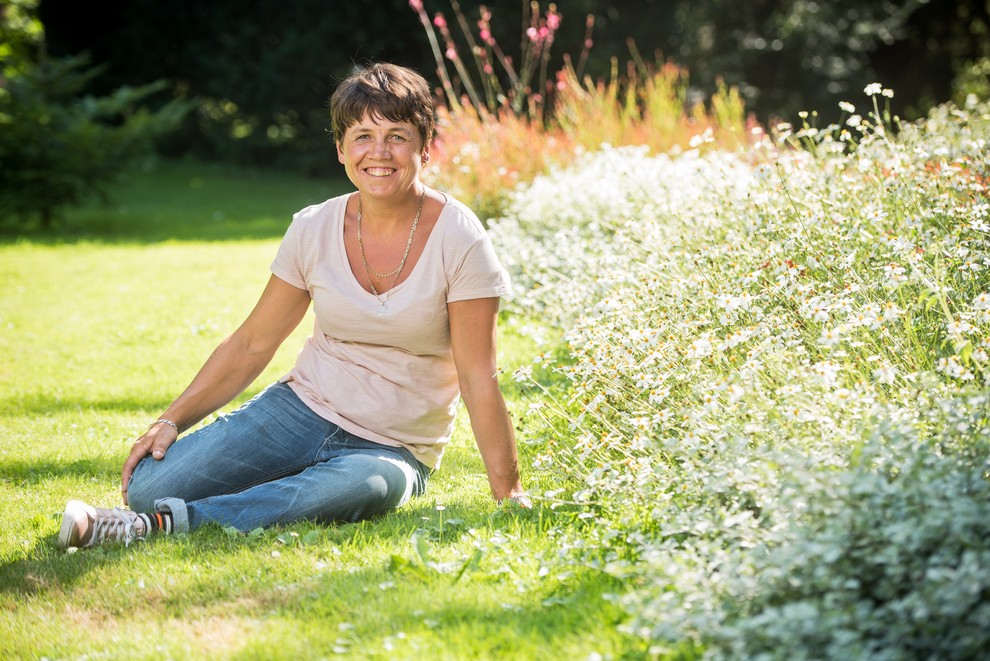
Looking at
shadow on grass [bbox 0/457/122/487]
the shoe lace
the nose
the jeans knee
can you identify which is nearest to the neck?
the nose

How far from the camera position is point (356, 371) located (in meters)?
3.15

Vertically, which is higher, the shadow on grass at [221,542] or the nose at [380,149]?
the nose at [380,149]

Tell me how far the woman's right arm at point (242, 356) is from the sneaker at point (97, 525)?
0.26 metres

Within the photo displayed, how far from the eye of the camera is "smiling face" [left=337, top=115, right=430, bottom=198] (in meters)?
2.98

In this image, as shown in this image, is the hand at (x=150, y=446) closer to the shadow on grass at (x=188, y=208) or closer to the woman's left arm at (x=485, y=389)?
the woman's left arm at (x=485, y=389)

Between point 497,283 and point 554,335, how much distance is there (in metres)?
2.25

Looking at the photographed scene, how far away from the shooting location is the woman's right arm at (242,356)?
317cm

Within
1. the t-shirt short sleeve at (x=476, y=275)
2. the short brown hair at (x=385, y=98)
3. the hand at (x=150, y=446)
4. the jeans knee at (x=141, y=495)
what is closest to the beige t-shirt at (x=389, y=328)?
the t-shirt short sleeve at (x=476, y=275)

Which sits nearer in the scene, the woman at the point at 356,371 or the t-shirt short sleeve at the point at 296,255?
the woman at the point at 356,371

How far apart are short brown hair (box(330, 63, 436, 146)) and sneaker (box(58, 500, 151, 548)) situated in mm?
1332

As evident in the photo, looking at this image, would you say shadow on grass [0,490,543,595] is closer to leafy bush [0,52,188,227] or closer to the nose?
the nose

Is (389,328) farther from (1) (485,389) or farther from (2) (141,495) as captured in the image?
(2) (141,495)

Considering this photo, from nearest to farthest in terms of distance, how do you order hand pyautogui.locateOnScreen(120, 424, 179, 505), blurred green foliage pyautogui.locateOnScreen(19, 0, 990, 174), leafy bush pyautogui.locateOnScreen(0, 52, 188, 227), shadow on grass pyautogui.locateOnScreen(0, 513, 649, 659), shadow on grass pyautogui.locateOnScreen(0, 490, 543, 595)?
shadow on grass pyautogui.locateOnScreen(0, 513, 649, 659) < shadow on grass pyautogui.locateOnScreen(0, 490, 543, 595) < hand pyautogui.locateOnScreen(120, 424, 179, 505) < leafy bush pyautogui.locateOnScreen(0, 52, 188, 227) < blurred green foliage pyautogui.locateOnScreen(19, 0, 990, 174)

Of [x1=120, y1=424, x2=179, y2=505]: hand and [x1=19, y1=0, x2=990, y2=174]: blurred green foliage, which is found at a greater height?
[x1=19, y1=0, x2=990, y2=174]: blurred green foliage
